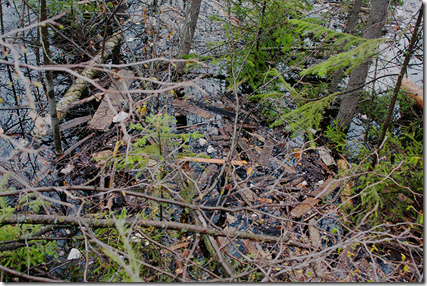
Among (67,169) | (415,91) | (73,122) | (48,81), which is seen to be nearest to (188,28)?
(73,122)

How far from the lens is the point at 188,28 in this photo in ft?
20.9

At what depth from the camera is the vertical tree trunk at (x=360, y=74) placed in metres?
4.54

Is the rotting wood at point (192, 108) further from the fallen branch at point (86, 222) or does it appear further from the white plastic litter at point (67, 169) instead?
the fallen branch at point (86, 222)

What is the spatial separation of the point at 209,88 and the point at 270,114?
5.91ft

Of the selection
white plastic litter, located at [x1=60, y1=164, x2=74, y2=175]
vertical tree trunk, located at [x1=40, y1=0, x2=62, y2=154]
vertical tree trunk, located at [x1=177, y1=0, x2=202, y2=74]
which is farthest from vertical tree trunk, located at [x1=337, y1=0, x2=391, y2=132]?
white plastic litter, located at [x1=60, y1=164, x2=74, y2=175]

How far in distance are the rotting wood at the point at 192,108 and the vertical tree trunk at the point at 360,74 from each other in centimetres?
294

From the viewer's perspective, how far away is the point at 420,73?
7184 mm

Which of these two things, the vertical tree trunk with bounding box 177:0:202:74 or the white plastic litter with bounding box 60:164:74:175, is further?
the vertical tree trunk with bounding box 177:0:202:74

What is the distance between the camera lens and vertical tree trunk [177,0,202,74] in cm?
609

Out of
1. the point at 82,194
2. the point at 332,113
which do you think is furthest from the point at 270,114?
the point at 82,194

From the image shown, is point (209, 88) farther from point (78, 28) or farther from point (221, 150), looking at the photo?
point (78, 28)

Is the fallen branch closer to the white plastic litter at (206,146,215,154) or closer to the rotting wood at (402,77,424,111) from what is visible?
the white plastic litter at (206,146,215,154)

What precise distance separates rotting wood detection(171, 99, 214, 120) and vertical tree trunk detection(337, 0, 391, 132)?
294cm

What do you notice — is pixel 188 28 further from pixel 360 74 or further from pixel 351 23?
pixel 360 74
